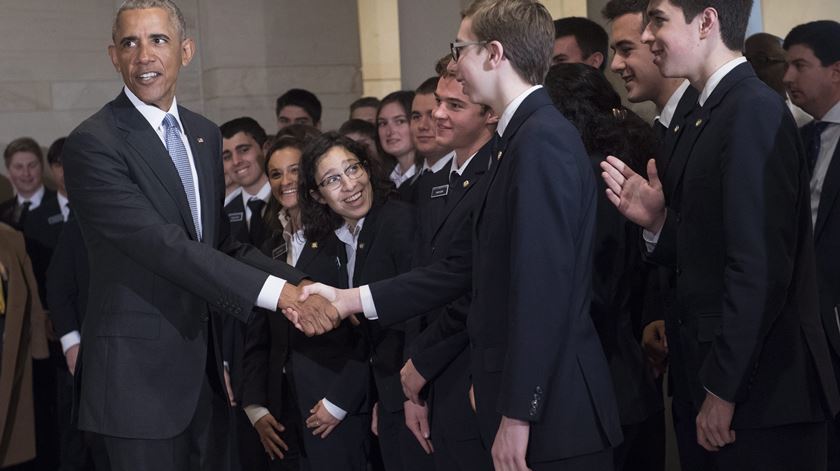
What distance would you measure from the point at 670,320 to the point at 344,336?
4.85ft

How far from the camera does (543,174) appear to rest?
2.70 m

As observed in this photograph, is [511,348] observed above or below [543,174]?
below

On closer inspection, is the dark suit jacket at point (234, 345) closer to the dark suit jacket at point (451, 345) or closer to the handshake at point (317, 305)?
the handshake at point (317, 305)

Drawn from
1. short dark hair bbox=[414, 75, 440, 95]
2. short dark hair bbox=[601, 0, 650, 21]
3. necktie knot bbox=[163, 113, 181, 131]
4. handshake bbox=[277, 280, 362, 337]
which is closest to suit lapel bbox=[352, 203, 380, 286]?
handshake bbox=[277, 280, 362, 337]

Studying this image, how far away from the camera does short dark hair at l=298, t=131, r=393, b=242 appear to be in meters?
4.57

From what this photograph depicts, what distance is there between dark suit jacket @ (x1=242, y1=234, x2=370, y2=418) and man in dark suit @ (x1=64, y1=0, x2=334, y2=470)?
2.38 ft

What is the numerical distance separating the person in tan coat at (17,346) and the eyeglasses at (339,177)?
8.82 feet

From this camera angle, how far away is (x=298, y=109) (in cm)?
747

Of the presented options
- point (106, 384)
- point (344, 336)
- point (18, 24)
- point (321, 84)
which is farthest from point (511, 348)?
point (18, 24)

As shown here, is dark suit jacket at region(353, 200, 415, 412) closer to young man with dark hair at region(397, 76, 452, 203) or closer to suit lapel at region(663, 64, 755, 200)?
young man with dark hair at region(397, 76, 452, 203)

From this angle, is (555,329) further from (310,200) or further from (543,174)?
(310,200)

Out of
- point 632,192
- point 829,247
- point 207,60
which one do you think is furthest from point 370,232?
point 207,60

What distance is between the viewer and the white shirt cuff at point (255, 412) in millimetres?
4742

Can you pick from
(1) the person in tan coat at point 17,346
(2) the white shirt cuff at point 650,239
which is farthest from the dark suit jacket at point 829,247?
(1) the person in tan coat at point 17,346
